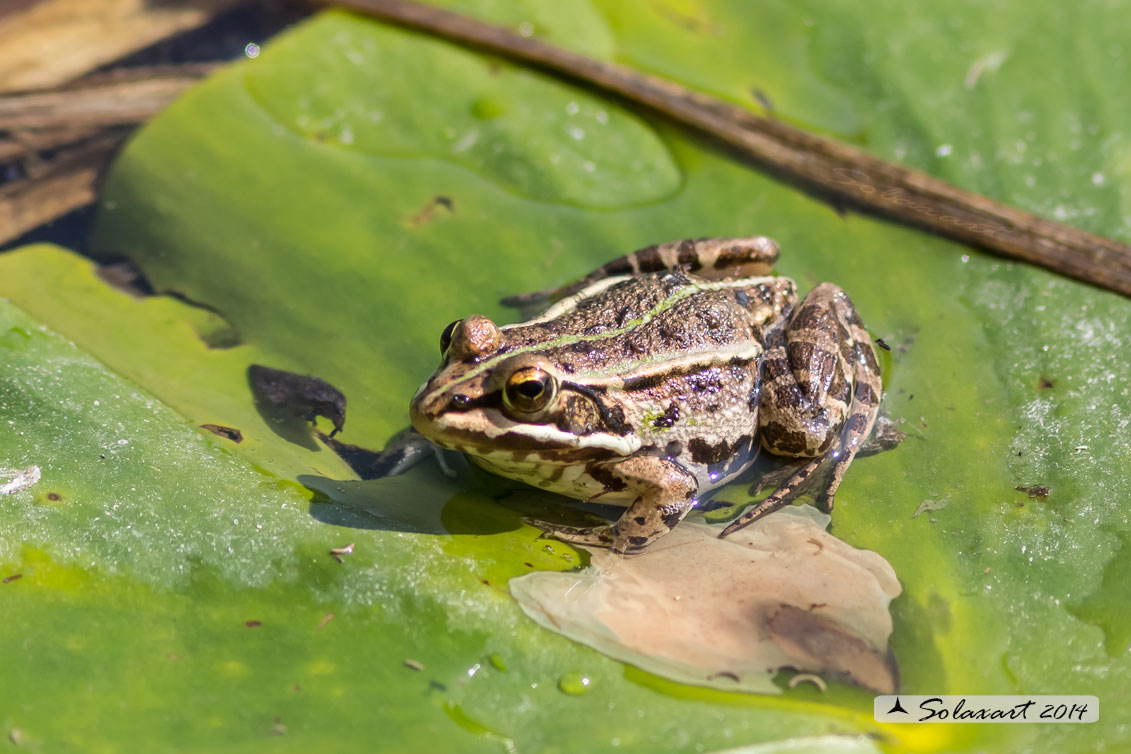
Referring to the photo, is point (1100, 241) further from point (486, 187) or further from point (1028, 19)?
point (486, 187)

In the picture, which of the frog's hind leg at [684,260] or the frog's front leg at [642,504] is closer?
the frog's front leg at [642,504]

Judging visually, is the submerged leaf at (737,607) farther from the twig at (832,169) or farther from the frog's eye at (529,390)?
the twig at (832,169)

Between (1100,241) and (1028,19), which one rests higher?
(1028,19)

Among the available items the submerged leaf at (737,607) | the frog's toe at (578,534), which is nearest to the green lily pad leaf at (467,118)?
the frog's toe at (578,534)

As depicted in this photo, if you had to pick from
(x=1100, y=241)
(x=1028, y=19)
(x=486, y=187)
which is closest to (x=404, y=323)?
(x=486, y=187)

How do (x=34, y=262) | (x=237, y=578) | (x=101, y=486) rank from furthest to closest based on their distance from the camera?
(x=34, y=262) < (x=101, y=486) < (x=237, y=578)

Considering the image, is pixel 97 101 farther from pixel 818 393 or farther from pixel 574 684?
pixel 574 684

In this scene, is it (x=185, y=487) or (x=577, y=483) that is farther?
(x=577, y=483)
